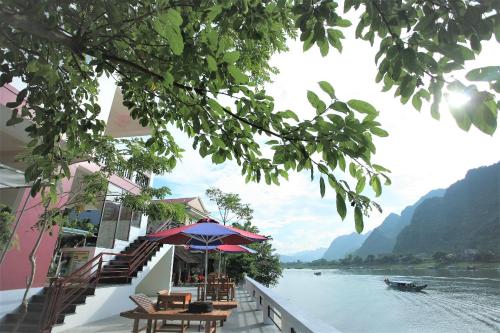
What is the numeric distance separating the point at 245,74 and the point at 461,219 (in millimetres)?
107079

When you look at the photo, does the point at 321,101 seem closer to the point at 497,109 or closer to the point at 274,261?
the point at 497,109

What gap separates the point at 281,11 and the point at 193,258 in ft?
83.0

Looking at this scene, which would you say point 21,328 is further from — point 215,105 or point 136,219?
point 136,219

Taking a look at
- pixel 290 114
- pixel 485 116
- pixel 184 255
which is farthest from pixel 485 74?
pixel 184 255

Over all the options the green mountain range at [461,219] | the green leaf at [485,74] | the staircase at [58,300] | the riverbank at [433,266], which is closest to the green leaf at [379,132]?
the green leaf at [485,74]

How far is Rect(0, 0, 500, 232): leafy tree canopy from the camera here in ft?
3.91

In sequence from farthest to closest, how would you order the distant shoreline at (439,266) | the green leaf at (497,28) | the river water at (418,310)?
the distant shoreline at (439,266) → the river water at (418,310) → the green leaf at (497,28)

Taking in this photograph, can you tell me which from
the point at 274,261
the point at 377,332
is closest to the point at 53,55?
the point at 274,261

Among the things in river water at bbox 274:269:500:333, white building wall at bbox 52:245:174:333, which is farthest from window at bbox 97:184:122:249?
river water at bbox 274:269:500:333

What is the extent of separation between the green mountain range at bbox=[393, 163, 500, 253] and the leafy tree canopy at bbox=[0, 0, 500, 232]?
88739mm

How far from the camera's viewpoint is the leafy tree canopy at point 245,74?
1.19 meters

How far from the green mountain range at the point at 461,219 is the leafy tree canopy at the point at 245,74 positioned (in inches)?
3494

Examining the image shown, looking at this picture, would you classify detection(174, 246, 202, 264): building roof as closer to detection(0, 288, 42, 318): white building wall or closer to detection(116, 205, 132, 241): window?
detection(116, 205, 132, 241): window

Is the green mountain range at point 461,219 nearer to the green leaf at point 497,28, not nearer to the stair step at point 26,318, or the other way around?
the stair step at point 26,318
